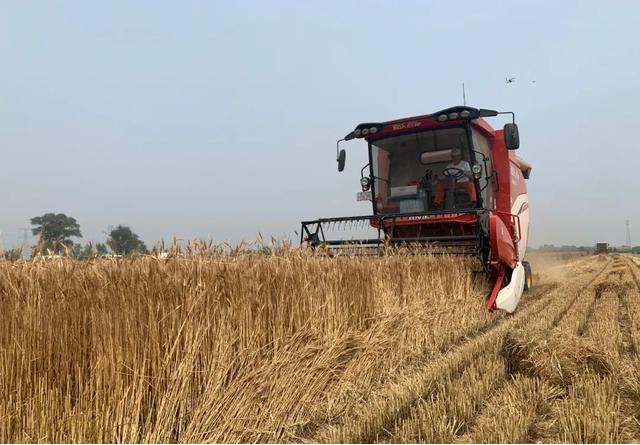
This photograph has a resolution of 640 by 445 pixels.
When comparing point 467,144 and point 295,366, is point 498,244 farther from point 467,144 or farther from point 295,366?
point 295,366

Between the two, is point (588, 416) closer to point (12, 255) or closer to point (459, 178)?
point (12, 255)

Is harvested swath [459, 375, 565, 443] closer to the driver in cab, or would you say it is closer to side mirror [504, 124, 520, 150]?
side mirror [504, 124, 520, 150]

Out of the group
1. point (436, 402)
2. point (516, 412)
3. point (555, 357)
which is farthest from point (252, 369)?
point (555, 357)

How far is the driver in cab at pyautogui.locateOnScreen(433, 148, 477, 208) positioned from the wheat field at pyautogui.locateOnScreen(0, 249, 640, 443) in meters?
3.84

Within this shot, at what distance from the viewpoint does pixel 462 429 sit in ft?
8.05

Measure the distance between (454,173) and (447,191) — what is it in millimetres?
336

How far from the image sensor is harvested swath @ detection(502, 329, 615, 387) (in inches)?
126

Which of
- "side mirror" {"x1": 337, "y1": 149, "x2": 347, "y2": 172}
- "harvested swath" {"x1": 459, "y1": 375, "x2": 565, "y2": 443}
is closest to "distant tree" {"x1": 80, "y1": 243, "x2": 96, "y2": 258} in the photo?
"harvested swath" {"x1": 459, "y1": 375, "x2": 565, "y2": 443}

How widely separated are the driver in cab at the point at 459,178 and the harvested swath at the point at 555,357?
394cm

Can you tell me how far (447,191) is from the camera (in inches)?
299

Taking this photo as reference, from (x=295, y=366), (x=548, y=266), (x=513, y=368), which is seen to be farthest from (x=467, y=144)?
(x=548, y=266)

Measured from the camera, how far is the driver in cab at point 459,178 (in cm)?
745

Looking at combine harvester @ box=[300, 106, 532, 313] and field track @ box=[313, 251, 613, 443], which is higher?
combine harvester @ box=[300, 106, 532, 313]

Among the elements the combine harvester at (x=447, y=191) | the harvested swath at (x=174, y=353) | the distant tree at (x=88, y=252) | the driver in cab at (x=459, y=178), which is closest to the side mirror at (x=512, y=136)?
the combine harvester at (x=447, y=191)
